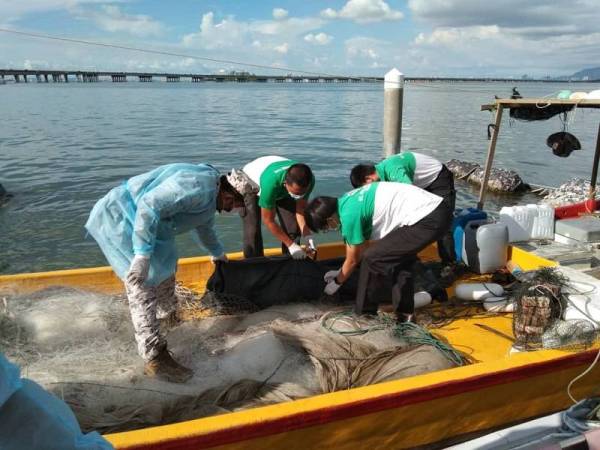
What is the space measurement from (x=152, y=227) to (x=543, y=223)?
4535 mm

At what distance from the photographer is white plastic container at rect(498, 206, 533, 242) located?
5691mm

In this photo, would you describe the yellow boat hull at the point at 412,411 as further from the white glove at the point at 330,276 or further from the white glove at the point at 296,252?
the white glove at the point at 296,252

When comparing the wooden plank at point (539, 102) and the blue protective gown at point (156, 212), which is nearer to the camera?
the blue protective gown at point (156, 212)

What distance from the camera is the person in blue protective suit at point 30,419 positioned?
1185 millimetres

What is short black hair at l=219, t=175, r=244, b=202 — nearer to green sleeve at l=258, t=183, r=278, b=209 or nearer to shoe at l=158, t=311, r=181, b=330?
green sleeve at l=258, t=183, r=278, b=209

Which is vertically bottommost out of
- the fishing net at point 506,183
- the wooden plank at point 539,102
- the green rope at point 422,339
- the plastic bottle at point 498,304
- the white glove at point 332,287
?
the fishing net at point 506,183

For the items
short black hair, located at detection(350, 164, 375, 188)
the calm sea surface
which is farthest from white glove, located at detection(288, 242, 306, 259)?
the calm sea surface

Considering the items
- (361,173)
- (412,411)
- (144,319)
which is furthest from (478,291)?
(144,319)

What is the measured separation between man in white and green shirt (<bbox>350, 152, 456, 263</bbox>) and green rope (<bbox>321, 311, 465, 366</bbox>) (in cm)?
118

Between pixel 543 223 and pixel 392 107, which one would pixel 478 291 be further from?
pixel 392 107

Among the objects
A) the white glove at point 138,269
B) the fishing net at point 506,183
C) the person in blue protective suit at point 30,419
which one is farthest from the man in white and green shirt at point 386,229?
the fishing net at point 506,183

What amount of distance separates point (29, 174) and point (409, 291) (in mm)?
14973

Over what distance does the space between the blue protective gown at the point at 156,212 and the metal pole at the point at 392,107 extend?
494 centimetres

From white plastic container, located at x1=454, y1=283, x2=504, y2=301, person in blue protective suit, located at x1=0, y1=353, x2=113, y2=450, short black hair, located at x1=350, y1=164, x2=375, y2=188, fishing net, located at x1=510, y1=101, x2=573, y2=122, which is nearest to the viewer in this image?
person in blue protective suit, located at x1=0, y1=353, x2=113, y2=450
